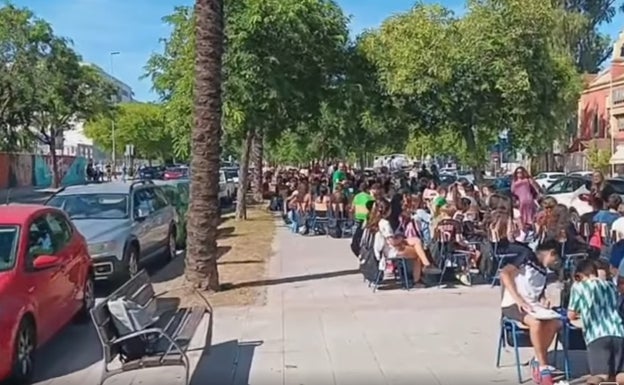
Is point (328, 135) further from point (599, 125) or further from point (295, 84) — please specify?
point (599, 125)

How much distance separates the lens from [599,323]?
6203 millimetres

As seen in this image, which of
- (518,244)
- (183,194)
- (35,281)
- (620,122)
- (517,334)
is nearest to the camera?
(517,334)

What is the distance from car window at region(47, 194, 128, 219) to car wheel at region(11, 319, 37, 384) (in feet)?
21.2

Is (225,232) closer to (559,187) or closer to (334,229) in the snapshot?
(334,229)

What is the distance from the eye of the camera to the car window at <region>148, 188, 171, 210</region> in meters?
15.6

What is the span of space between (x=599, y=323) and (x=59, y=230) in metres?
5.67

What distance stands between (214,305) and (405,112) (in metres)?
19.0

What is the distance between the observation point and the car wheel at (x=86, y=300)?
9.52 metres

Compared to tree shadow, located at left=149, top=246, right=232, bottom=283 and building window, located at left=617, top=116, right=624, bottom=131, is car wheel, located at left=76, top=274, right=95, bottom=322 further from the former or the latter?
building window, located at left=617, top=116, right=624, bottom=131

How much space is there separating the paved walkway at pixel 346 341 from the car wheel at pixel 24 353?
0.23 meters

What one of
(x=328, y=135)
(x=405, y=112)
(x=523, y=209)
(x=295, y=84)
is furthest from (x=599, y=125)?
(x=523, y=209)

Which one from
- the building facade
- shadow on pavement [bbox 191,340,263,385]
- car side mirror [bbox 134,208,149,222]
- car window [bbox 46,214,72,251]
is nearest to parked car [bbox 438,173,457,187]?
car side mirror [bbox 134,208,149,222]

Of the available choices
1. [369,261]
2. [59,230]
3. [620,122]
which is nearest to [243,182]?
[369,261]

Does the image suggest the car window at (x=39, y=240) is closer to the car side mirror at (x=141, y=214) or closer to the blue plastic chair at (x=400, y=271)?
the blue plastic chair at (x=400, y=271)
